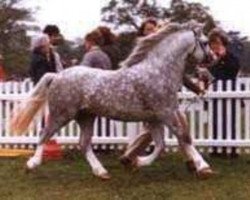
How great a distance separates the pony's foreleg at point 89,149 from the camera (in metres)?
10.8

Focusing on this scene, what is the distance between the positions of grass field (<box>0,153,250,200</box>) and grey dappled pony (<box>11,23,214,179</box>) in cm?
34

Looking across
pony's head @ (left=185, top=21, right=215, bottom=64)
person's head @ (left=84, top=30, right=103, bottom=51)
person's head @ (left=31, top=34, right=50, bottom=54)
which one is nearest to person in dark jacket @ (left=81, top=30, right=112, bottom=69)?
person's head @ (left=84, top=30, right=103, bottom=51)

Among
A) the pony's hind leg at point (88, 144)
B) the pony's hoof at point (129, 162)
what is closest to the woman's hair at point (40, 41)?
the pony's hind leg at point (88, 144)

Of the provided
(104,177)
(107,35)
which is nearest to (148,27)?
(107,35)

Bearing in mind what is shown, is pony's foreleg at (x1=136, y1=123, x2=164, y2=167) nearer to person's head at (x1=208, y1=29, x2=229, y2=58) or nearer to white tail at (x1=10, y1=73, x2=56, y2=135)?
white tail at (x1=10, y1=73, x2=56, y2=135)

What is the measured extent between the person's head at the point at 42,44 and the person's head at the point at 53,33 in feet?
0.56

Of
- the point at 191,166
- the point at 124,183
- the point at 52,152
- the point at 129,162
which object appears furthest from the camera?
the point at 52,152

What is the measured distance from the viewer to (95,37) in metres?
12.0

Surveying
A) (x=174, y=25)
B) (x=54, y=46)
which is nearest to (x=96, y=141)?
(x=54, y=46)

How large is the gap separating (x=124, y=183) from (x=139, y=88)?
118 centimetres

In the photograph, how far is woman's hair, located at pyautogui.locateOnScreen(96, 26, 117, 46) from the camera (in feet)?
39.2

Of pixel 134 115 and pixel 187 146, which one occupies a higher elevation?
pixel 134 115

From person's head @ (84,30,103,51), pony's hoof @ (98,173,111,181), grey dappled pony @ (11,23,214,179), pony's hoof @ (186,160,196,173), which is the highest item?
person's head @ (84,30,103,51)

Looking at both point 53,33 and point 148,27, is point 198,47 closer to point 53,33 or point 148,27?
point 148,27
